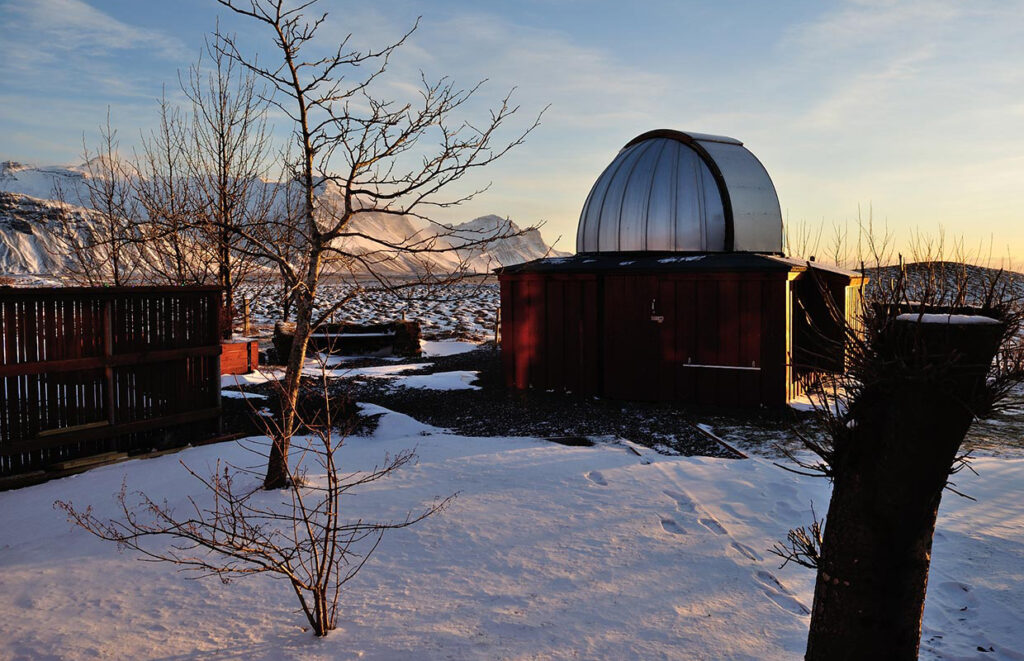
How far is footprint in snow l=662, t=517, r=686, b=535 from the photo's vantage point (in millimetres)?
6109

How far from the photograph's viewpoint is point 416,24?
23.7ft

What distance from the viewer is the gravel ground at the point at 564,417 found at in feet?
32.3

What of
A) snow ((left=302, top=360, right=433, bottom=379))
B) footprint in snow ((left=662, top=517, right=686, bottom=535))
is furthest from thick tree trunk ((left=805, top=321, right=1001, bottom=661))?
snow ((left=302, top=360, right=433, bottom=379))

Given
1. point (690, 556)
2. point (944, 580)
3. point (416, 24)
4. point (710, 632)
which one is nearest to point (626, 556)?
point (690, 556)

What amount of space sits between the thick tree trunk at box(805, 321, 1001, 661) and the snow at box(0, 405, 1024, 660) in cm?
102

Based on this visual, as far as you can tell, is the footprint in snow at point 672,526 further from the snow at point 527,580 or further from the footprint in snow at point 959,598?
the footprint in snow at point 959,598

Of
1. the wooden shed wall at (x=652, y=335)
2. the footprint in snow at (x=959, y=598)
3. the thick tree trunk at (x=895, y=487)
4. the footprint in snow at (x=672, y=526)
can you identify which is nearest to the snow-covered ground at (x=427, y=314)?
the wooden shed wall at (x=652, y=335)

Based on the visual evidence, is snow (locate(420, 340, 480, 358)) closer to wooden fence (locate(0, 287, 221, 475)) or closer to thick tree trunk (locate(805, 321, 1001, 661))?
wooden fence (locate(0, 287, 221, 475))

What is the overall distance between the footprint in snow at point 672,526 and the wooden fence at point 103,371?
622cm

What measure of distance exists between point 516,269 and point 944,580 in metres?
9.22

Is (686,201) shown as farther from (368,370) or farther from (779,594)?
(779,594)

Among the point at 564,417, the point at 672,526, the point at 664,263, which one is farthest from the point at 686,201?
the point at 672,526

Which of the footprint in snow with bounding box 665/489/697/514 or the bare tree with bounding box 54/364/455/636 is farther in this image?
the footprint in snow with bounding box 665/489/697/514

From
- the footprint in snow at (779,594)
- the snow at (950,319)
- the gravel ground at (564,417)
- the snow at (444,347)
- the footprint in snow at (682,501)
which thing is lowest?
the footprint in snow at (779,594)
